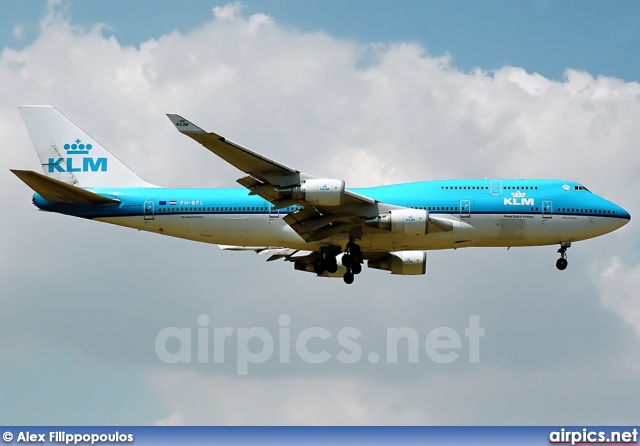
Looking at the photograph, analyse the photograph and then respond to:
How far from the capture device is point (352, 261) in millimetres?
57312

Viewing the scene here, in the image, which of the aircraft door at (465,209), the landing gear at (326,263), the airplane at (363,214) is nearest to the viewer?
the airplane at (363,214)

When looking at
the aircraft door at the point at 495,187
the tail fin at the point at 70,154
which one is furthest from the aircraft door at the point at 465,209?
the tail fin at the point at 70,154

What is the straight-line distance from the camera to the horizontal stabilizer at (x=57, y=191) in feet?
178

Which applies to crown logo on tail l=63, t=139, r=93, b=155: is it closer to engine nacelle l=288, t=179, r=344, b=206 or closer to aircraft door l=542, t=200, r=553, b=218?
engine nacelle l=288, t=179, r=344, b=206

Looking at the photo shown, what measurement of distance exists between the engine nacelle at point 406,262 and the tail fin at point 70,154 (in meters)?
13.8

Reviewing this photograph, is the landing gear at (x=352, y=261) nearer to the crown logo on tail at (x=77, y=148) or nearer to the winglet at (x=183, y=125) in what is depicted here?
the winglet at (x=183, y=125)

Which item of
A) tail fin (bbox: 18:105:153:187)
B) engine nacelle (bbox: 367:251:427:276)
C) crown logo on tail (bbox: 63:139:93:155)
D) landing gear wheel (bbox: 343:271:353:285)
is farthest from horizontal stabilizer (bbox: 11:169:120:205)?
engine nacelle (bbox: 367:251:427:276)

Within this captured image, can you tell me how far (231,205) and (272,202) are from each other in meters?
3.74

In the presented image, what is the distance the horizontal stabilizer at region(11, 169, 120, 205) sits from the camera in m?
54.3

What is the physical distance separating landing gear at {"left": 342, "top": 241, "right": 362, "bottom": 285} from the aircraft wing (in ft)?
2.64

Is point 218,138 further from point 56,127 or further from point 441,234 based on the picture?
point 56,127

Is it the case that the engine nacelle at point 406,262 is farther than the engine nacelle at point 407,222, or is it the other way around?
the engine nacelle at point 406,262

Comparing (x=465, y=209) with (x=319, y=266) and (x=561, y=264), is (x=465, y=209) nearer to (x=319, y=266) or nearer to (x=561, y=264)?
(x=561, y=264)

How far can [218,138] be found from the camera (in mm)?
48531
